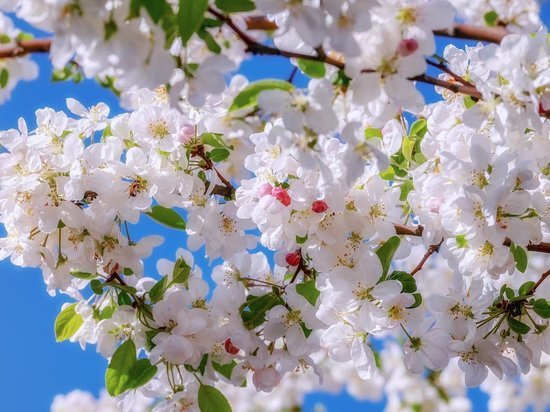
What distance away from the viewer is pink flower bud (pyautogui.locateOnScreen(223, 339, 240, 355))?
1915mm

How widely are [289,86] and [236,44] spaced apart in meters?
1.74

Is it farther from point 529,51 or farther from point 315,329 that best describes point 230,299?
point 529,51

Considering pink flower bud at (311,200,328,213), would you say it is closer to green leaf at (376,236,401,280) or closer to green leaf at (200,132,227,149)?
green leaf at (376,236,401,280)

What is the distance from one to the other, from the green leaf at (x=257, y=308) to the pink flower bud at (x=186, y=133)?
428 mm

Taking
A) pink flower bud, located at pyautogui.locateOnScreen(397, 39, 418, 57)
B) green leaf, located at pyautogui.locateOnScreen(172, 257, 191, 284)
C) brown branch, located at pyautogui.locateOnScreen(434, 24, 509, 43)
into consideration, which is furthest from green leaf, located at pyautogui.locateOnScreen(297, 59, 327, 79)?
green leaf, located at pyautogui.locateOnScreen(172, 257, 191, 284)

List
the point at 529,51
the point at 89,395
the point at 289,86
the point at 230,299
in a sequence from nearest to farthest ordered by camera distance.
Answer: the point at 289,86
the point at 529,51
the point at 230,299
the point at 89,395

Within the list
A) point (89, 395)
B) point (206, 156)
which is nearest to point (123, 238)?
point (206, 156)

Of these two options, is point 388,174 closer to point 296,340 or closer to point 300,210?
point 300,210

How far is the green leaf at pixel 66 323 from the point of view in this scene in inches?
80.0

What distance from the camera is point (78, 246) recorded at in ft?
5.88

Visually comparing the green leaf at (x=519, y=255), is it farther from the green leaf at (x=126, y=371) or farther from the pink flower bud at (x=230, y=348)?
the green leaf at (x=126, y=371)

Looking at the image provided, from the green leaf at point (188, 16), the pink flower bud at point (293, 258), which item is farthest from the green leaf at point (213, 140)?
the green leaf at point (188, 16)

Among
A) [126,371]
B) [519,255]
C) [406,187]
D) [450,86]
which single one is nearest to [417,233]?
[406,187]

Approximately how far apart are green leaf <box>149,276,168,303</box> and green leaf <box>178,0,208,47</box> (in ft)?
→ 2.71
